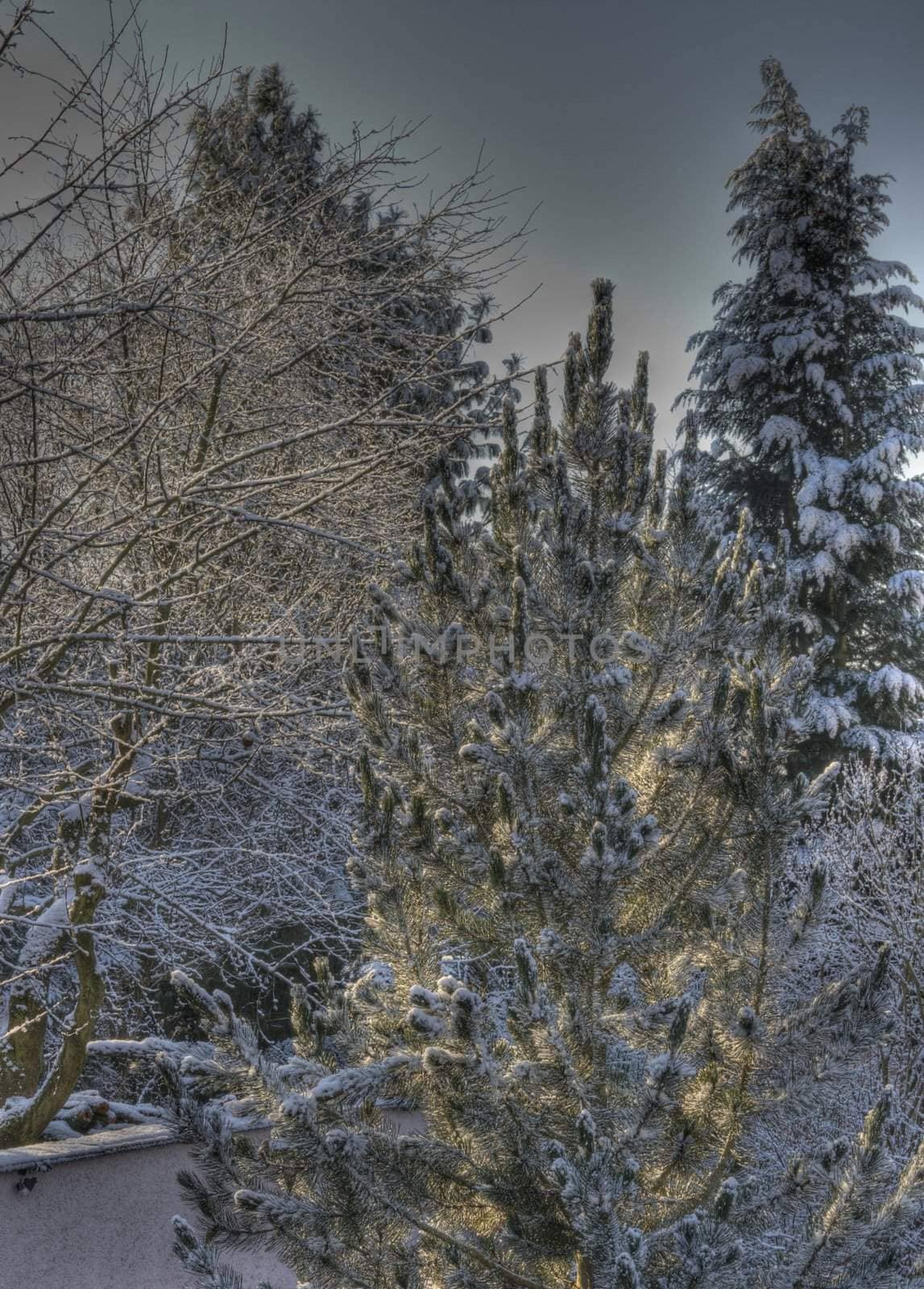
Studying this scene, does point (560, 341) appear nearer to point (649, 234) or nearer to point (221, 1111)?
point (649, 234)

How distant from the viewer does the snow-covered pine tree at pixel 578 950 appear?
2305mm

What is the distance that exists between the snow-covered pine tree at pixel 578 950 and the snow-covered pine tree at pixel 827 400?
10452mm

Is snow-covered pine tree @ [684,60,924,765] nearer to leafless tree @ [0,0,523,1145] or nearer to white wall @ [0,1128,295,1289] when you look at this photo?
leafless tree @ [0,0,523,1145]

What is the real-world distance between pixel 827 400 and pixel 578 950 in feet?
44.6

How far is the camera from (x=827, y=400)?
1401 centimetres

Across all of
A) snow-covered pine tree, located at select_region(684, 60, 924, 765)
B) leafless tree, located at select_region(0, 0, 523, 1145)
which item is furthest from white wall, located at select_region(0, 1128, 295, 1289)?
snow-covered pine tree, located at select_region(684, 60, 924, 765)

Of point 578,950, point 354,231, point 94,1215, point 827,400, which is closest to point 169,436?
point 354,231

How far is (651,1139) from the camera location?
233 centimetres

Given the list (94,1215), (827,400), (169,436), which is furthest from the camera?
(827,400)

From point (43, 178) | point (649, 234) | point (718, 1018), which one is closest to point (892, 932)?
point (649, 234)

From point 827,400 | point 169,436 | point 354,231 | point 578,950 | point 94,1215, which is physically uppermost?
point 827,400

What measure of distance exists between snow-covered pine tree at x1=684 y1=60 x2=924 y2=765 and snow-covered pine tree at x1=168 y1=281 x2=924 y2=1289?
10.5 m

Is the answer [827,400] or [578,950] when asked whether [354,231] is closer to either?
[578,950]

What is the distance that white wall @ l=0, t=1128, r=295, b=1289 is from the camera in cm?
523
